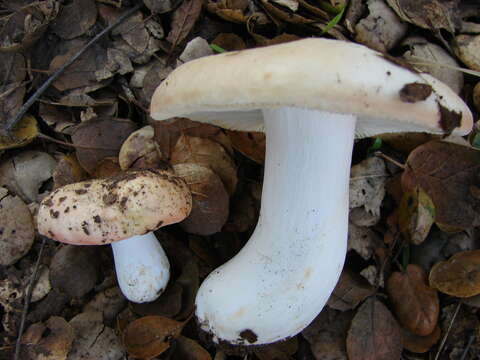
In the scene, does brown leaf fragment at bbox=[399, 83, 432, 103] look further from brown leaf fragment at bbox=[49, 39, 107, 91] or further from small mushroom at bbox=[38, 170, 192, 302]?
brown leaf fragment at bbox=[49, 39, 107, 91]

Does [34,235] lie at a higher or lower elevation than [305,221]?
lower

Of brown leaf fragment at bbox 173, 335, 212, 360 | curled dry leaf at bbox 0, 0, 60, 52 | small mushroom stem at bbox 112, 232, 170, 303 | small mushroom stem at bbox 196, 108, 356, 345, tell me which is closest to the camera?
small mushroom stem at bbox 196, 108, 356, 345

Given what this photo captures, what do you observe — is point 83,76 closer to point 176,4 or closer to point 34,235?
point 176,4

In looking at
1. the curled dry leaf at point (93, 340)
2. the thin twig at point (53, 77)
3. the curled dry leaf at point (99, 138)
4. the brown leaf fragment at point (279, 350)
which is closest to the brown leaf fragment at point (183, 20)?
the thin twig at point (53, 77)

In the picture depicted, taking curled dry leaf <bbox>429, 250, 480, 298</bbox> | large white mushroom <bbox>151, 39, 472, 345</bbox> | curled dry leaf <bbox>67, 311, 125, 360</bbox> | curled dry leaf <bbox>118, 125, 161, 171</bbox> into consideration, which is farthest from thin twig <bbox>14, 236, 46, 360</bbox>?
curled dry leaf <bbox>429, 250, 480, 298</bbox>

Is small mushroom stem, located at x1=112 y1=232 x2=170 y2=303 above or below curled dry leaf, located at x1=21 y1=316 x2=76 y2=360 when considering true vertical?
above

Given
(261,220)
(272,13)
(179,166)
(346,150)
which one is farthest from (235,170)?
(272,13)

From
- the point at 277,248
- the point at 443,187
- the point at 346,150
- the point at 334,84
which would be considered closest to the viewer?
the point at 334,84
